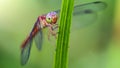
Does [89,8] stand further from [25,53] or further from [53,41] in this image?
[25,53]

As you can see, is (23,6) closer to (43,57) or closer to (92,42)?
(43,57)

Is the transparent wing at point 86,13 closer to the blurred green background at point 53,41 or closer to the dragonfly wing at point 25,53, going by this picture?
the blurred green background at point 53,41

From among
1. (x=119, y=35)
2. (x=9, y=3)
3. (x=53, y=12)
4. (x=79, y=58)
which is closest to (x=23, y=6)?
(x=9, y=3)

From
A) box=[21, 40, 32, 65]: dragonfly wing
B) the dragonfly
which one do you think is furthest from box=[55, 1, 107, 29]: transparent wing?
box=[21, 40, 32, 65]: dragonfly wing

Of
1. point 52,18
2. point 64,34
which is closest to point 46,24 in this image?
point 52,18

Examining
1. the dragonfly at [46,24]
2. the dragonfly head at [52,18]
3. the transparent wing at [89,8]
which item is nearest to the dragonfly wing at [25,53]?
the dragonfly at [46,24]

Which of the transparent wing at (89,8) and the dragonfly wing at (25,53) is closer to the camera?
the transparent wing at (89,8)
